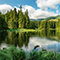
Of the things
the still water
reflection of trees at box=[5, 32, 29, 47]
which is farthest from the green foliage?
reflection of trees at box=[5, 32, 29, 47]

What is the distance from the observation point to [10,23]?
61.9 meters

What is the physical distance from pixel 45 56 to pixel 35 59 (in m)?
0.51

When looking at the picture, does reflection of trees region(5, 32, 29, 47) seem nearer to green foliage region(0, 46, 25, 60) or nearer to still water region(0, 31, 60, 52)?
still water region(0, 31, 60, 52)

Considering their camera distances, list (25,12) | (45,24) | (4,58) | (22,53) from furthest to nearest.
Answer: (45,24)
(25,12)
(22,53)
(4,58)

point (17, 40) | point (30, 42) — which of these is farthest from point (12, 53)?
point (17, 40)

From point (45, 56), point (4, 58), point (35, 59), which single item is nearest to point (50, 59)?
point (45, 56)

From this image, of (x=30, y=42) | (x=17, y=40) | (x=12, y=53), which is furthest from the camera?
(x=17, y=40)

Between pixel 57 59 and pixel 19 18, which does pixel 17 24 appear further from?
pixel 57 59

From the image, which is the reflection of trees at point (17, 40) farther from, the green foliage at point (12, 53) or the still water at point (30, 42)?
the green foliage at point (12, 53)

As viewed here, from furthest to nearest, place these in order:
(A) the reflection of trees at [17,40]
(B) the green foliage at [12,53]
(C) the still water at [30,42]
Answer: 1. (A) the reflection of trees at [17,40]
2. (C) the still water at [30,42]
3. (B) the green foliage at [12,53]

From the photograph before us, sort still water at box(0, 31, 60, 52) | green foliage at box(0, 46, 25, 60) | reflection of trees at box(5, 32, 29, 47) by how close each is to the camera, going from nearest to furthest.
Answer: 1. green foliage at box(0, 46, 25, 60)
2. still water at box(0, 31, 60, 52)
3. reflection of trees at box(5, 32, 29, 47)

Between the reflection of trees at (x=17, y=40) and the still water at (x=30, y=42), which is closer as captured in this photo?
the still water at (x=30, y=42)

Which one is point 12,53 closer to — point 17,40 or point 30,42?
point 30,42

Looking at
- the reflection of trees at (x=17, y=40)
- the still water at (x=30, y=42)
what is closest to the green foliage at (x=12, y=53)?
the still water at (x=30, y=42)
